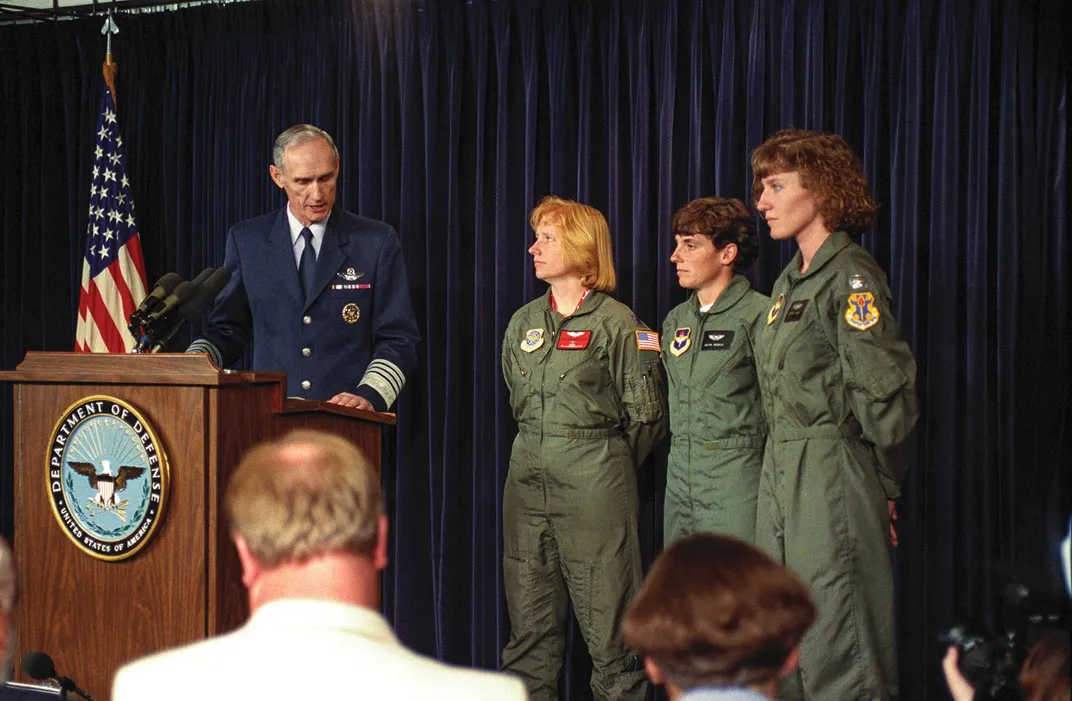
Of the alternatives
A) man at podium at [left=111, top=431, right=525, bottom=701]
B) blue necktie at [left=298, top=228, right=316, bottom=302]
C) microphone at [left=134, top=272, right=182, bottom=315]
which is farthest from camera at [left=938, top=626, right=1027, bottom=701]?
blue necktie at [left=298, top=228, right=316, bottom=302]

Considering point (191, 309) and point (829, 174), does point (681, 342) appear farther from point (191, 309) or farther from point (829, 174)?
point (191, 309)

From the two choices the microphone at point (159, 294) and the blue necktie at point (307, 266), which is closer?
the microphone at point (159, 294)

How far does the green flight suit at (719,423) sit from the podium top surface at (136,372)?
1422 mm

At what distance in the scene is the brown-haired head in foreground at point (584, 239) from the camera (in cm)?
419

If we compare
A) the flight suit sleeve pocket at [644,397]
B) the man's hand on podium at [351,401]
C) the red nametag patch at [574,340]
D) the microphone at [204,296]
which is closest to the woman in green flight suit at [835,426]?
the flight suit sleeve pocket at [644,397]

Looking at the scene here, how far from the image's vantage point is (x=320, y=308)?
397cm

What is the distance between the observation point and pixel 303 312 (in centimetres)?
395

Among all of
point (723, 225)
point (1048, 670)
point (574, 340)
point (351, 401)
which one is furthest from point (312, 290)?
point (1048, 670)

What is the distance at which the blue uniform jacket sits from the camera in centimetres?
395

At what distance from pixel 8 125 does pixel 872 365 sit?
4.29m

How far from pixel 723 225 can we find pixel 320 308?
1.35 m

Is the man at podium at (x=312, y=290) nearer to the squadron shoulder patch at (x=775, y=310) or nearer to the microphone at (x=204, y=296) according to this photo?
the microphone at (x=204, y=296)

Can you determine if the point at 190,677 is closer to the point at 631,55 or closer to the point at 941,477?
the point at 941,477

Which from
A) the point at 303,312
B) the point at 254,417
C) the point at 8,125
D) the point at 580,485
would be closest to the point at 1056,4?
the point at 580,485
